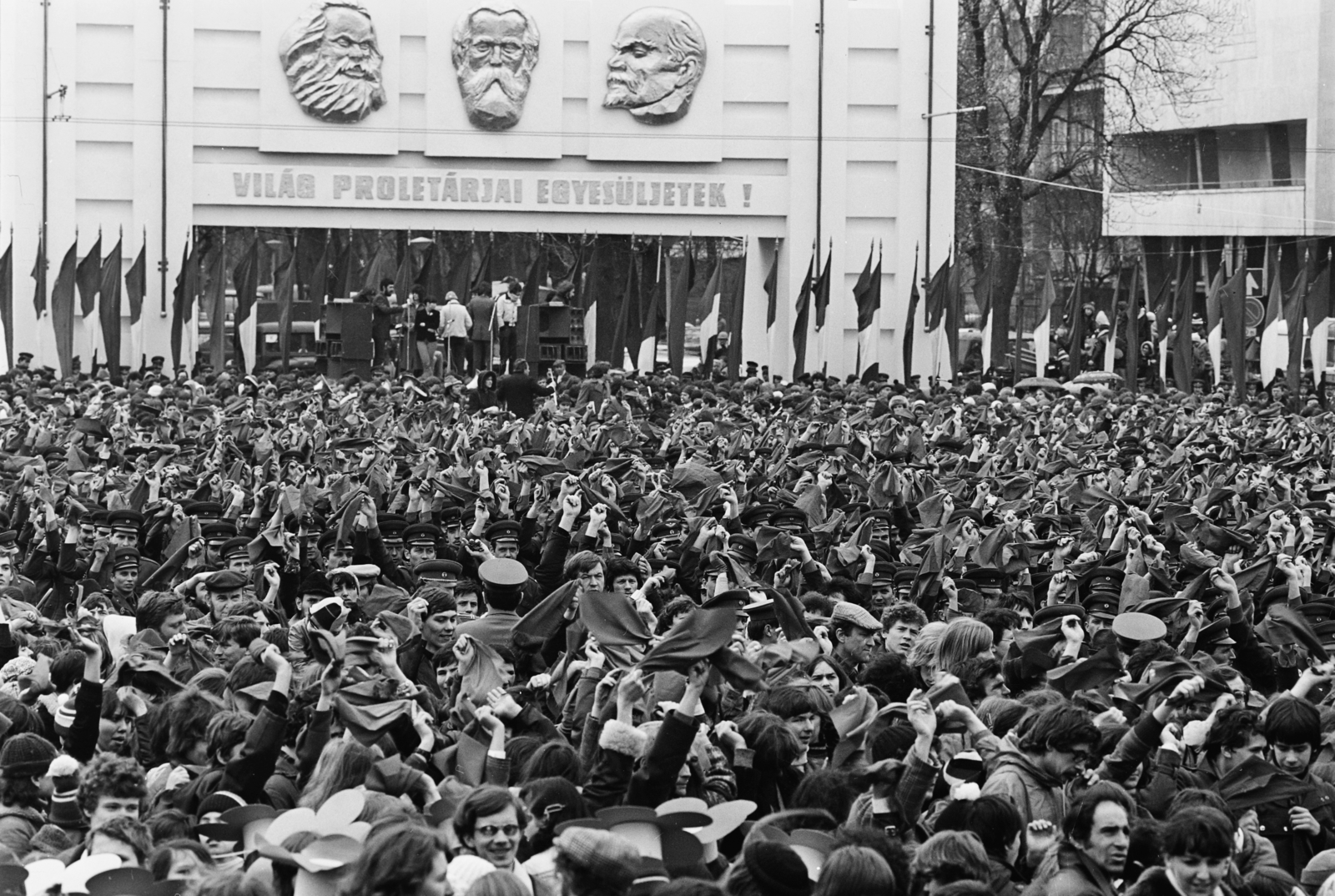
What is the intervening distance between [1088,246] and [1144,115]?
5.52 metres

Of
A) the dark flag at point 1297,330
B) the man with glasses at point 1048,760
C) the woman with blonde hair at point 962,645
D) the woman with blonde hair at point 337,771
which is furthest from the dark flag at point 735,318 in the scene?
the woman with blonde hair at point 337,771

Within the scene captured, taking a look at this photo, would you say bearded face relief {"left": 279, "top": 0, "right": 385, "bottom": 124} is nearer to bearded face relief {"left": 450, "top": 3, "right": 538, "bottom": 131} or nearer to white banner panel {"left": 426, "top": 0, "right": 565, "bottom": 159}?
white banner panel {"left": 426, "top": 0, "right": 565, "bottom": 159}

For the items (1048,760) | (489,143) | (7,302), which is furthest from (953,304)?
(1048,760)

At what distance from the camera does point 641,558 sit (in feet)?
42.4

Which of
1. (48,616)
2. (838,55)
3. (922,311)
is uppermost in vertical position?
(838,55)

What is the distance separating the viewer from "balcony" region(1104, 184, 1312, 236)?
55.0 meters

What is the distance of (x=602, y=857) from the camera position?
5.94m

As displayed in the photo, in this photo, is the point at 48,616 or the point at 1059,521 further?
the point at 1059,521

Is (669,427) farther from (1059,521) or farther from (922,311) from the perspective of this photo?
(922,311)

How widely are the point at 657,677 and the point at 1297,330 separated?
2583 cm

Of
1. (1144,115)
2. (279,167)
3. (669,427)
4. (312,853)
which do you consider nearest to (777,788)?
(312,853)

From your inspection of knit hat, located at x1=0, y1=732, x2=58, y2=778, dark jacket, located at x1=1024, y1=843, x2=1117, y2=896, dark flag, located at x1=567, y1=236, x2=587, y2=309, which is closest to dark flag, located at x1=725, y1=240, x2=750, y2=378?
dark flag, located at x1=567, y1=236, x2=587, y2=309

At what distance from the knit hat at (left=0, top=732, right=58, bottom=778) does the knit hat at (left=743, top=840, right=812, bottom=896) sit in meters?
2.88

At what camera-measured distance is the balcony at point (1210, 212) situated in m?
55.0
